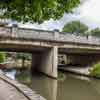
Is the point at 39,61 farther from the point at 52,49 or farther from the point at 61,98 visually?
the point at 61,98

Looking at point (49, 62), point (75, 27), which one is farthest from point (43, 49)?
point (75, 27)

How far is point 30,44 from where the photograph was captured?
21.7 m

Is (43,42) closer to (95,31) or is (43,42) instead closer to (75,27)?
(75,27)

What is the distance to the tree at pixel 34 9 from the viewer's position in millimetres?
6426

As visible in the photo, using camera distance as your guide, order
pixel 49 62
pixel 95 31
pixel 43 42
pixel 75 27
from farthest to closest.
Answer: pixel 95 31
pixel 75 27
pixel 49 62
pixel 43 42

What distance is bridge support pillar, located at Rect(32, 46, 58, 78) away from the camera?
22266mm

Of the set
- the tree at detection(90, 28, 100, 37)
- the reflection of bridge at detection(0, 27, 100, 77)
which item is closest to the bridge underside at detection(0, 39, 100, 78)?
the reflection of bridge at detection(0, 27, 100, 77)

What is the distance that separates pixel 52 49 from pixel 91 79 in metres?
4.88

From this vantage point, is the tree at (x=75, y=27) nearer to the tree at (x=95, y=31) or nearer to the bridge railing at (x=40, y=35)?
the tree at (x=95, y=31)

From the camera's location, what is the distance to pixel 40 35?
22.7 meters

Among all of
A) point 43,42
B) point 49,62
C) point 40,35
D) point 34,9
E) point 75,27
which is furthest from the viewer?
point 75,27

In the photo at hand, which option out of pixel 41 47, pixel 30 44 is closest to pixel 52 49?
pixel 41 47

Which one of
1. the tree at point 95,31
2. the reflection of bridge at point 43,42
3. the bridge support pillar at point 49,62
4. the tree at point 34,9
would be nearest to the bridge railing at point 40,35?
the reflection of bridge at point 43,42

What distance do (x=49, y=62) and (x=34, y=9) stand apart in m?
16.5
